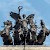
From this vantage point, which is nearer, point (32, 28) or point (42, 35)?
point (42, 35)

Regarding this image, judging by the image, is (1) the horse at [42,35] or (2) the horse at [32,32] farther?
(1) the horse at [42,35]

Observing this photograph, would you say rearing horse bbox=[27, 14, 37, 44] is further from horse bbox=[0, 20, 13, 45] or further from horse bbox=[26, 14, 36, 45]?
horse bbox=[0, 20, 13, 45]

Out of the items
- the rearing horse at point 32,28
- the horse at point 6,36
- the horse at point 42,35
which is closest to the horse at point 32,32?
the rearing horse at point 32,28

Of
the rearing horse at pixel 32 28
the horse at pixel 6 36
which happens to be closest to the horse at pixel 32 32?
the rearing horse at pixel 32 28

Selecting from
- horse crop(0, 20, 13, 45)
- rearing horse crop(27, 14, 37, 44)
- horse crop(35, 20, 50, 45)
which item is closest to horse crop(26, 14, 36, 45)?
rearing horse crop(27, 14, 37, 44)

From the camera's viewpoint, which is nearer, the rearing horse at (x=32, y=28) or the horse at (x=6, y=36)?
the rearing horse at (x=32, y=28)

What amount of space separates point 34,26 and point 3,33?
7.70ft

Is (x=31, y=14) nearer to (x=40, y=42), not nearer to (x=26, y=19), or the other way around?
(x=26, y=19)

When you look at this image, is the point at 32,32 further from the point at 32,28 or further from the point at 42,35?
the point at 42,35

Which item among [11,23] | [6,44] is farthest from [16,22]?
[6,44]

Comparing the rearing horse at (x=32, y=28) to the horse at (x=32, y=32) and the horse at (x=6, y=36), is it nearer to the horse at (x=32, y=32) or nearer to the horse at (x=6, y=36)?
the horse at (x=32, y=32)

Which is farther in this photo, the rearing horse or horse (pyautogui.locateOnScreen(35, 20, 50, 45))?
Answer: horse (pyautogui.locateOnScreen(35, 20, 50, 45))

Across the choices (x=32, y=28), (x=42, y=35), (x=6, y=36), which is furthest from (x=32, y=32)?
(x=6, y=36)

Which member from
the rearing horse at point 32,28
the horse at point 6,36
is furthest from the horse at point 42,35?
the horse at point 6,36
